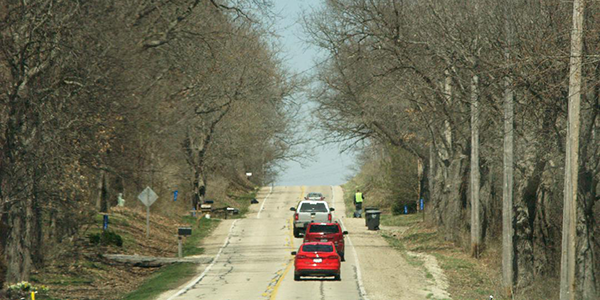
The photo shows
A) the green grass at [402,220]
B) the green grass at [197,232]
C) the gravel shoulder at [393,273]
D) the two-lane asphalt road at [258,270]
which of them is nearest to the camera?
the two-lane asphalt road at [258,270]

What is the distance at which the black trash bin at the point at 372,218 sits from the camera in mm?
48844

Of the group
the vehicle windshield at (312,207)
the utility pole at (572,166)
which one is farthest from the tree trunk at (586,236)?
the vehicle windshield at (312,207)

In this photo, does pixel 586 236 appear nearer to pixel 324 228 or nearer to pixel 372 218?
pixel 324 228

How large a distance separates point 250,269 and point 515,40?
12.4 metres

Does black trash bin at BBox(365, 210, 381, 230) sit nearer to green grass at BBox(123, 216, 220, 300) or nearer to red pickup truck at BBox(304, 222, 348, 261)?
green grass at BBox(123, 216, 220, 300)

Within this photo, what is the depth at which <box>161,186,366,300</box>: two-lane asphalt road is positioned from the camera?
81.2ft

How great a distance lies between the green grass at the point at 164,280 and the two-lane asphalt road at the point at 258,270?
48 centimetres

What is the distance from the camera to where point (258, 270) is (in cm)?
3142

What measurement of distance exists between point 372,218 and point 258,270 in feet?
60.9

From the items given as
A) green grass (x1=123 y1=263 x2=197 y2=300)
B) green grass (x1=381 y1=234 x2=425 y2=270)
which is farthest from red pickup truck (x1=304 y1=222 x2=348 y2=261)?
green grass (x1=123 y1=263 x2=197 y2=300)

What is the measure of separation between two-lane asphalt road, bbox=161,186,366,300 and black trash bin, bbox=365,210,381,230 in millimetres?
4448

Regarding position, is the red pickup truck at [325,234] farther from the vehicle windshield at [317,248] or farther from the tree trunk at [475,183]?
the vehicle windshield at [317,248]

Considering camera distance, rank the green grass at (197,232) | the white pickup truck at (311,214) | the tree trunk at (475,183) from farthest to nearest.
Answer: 1. the white pickup truck at (311,214)
2. the green grass at (197,232)
3. the tree trunk at (475,183)

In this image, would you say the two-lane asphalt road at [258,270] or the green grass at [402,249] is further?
the green grass at [402,249]
